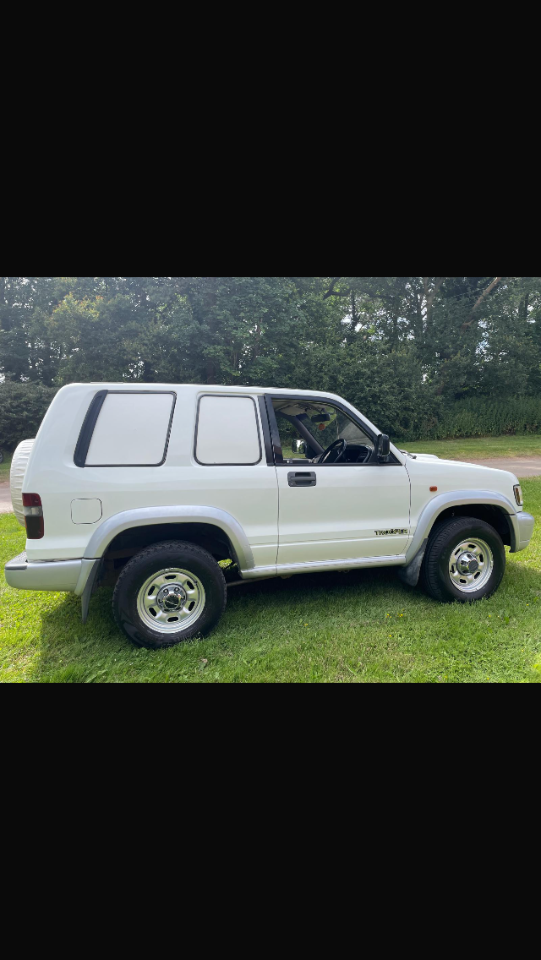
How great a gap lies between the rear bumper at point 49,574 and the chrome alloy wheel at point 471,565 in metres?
3.12

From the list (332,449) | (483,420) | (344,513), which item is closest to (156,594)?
(344,513)

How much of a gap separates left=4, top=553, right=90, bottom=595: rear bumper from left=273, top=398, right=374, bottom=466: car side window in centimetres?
182

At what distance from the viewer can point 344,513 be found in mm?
3461

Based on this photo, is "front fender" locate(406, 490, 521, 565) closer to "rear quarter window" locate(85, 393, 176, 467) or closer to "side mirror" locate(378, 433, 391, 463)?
"side mirror" locate(378, 433, 391, 463)

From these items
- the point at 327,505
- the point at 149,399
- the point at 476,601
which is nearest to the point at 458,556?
the point at 476,601

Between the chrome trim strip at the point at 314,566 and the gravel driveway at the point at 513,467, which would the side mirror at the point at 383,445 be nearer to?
the chrome trim strip at the point at 314,566

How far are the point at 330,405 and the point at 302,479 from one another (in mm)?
842

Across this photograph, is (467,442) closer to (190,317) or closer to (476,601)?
(190,317)

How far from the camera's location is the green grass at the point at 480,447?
14.2m

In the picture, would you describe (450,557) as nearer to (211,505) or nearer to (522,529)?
(522,529)

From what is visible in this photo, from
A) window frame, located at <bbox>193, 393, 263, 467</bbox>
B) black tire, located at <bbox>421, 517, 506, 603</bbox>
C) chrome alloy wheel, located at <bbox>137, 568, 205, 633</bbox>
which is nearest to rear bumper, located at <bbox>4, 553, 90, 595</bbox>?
chrome alloy wheel, located at <bbox>137, 568, 205, 633</bbox>

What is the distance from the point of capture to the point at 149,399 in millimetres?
3170

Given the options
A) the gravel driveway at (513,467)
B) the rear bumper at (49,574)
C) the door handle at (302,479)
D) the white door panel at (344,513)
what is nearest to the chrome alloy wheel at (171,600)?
the rear bumper at (49,574)

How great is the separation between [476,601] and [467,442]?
14.9 m
